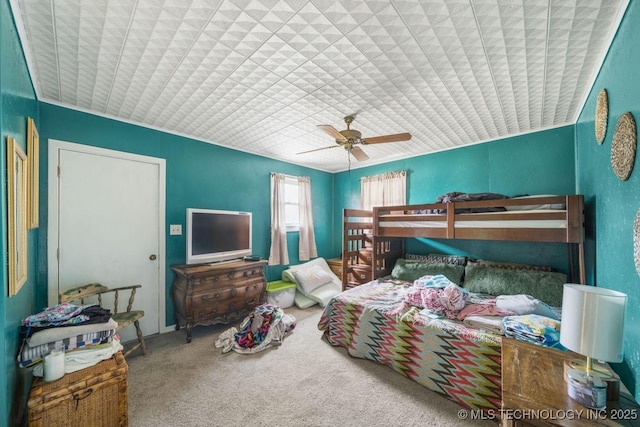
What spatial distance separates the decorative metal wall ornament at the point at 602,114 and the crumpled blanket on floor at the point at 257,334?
10.6 ft

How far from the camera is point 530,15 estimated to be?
1.32 meters

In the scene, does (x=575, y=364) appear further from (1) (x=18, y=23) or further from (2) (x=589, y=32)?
(1) (x=18, y=23)

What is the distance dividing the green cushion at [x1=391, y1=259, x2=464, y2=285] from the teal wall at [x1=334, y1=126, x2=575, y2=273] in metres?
0.41

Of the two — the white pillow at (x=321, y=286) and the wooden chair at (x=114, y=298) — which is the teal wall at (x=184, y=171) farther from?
the wooden chair at (x=114, y=298)

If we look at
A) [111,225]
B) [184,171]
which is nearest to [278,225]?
[184,171]

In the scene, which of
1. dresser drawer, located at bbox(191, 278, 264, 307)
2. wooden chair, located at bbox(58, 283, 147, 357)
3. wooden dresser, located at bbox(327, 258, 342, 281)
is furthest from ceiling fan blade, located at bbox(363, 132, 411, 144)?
wooden chair, located at bbox(58, 283, 147, 357)

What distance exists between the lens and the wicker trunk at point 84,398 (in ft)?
4.18

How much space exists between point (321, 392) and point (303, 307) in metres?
1.90

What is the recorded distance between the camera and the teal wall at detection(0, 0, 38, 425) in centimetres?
113

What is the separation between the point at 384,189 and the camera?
437 cm

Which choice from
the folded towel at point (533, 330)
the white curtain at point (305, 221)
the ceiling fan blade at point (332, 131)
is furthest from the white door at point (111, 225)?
the folded towel at point (533, 330)

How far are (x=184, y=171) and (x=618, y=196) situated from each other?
397 centimetres

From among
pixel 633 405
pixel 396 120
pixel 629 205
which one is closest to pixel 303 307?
pixel 396 120

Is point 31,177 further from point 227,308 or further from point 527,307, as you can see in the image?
point 527,307
